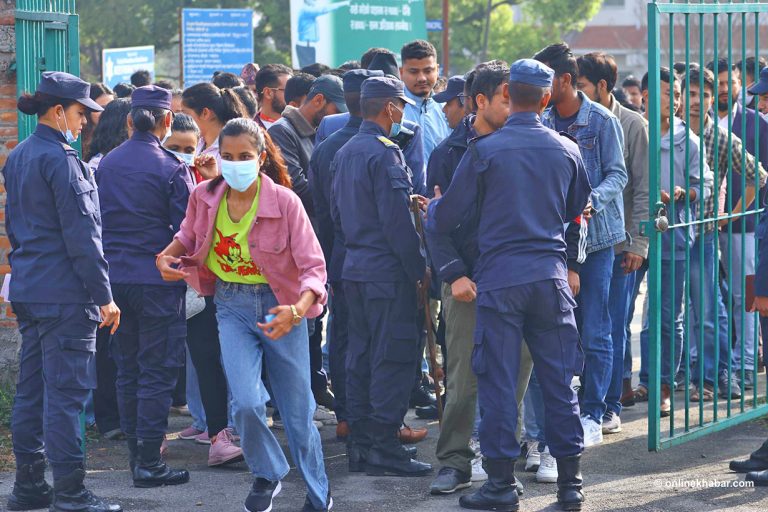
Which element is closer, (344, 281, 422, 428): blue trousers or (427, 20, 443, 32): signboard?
(344, 281, 422, 428): blue trousers

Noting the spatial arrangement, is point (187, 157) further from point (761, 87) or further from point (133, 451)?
point (761, 87)

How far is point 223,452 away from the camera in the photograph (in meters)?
6.71

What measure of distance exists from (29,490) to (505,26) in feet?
118

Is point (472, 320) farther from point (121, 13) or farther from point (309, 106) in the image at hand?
point (121, 13)

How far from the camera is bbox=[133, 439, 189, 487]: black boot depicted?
6348 millimetres

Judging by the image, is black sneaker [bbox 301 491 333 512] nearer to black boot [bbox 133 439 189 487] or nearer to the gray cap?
black boot [bbox 133 439 189 487]

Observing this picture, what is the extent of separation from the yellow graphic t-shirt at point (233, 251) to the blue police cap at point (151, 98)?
1072 millimetres

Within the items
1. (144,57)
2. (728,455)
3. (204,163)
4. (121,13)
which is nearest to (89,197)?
(204,163)

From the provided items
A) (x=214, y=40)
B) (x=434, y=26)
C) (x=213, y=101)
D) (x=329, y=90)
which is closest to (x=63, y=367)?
(x=213, y=101)

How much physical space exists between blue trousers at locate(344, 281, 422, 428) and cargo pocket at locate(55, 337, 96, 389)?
1.47m

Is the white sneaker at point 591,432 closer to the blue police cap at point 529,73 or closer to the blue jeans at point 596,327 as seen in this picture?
the blue jeans at point 596,327

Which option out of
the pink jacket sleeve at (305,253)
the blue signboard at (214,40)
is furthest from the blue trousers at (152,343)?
the blue signboard at (214,40)

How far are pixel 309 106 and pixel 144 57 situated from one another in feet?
54.4

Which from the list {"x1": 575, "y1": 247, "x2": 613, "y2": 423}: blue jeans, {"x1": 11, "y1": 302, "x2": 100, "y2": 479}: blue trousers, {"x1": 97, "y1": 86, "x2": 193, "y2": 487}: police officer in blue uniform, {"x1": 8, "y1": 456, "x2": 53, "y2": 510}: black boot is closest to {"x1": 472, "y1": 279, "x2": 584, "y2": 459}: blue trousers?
{"x1": 575, "y1": 247, "x2": 613, "y2": 423}: blue jeans
